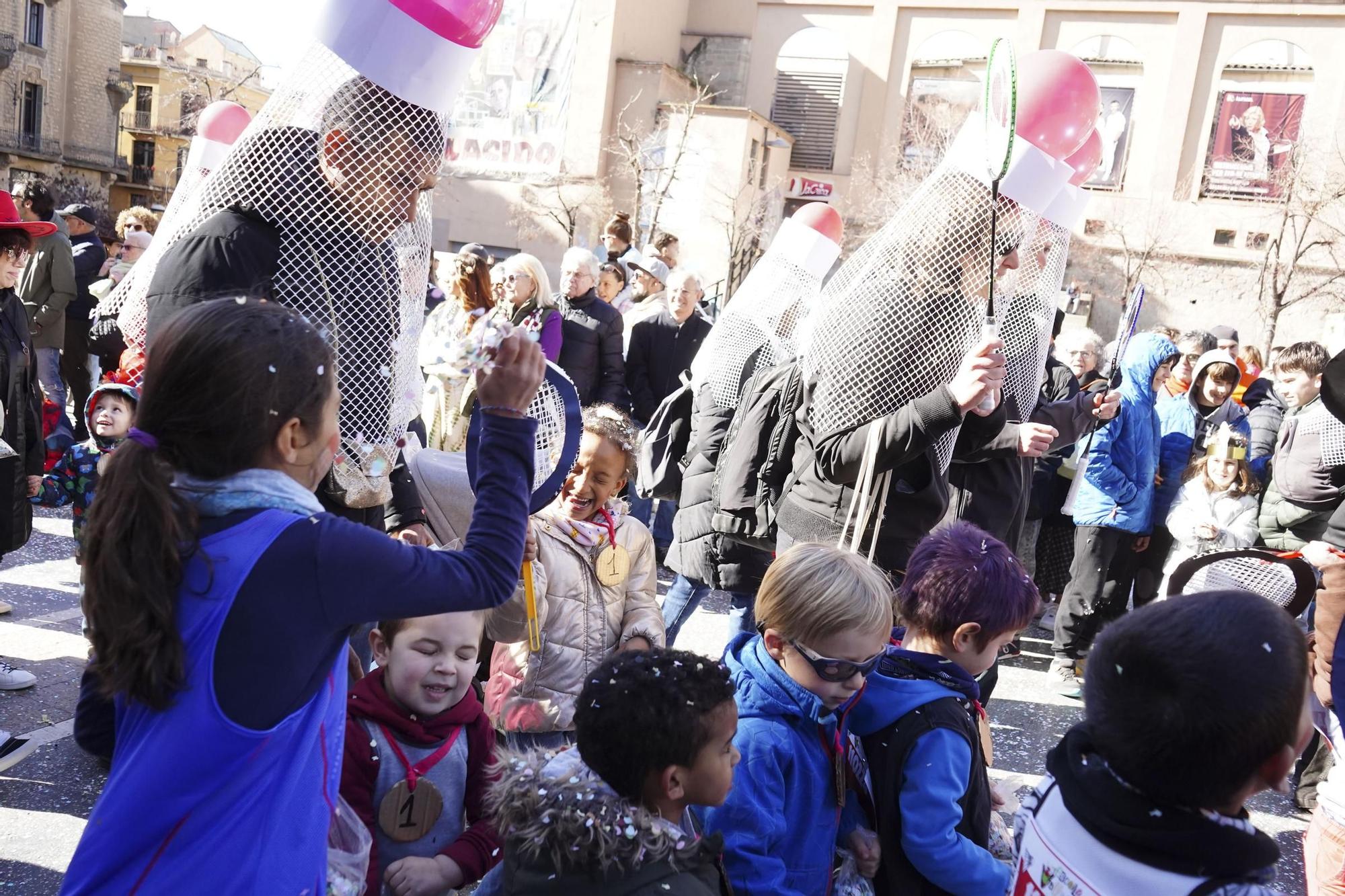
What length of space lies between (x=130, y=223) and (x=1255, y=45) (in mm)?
35160

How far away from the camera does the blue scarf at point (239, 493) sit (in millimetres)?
1391

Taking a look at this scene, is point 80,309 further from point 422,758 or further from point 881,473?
point 881,473

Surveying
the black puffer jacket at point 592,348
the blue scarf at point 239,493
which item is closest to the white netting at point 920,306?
the blue scarf at point 239,493

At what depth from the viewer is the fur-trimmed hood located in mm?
1629

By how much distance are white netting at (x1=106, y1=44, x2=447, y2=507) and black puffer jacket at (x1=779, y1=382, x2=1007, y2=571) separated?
1306 mm

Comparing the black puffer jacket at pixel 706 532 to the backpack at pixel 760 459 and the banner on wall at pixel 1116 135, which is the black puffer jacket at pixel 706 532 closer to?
the backpack at pixel 760 459

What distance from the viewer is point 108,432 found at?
359 cm

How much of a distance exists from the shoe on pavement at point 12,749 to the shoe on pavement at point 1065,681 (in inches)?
189

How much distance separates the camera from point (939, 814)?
2.04 m

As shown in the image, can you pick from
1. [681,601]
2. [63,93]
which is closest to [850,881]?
[681,601]

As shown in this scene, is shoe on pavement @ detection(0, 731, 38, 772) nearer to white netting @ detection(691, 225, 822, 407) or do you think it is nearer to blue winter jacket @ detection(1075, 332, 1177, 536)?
white netting @ detection(691, 225, 822, 407)

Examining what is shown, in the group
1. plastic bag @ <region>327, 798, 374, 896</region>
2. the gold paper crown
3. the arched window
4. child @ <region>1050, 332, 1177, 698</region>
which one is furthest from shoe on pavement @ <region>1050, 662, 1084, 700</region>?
the arched window

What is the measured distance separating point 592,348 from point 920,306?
3.75 meters

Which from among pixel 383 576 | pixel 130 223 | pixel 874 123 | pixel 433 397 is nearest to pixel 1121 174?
pixel 874 123
